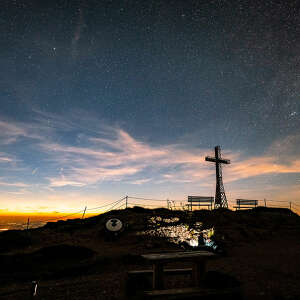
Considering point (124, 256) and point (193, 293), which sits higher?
point (193, 293)

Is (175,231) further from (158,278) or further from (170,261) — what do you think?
(170,261)

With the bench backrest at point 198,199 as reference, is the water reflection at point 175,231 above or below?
below

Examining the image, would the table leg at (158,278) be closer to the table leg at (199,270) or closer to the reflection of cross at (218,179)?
the table leg at (199,270)

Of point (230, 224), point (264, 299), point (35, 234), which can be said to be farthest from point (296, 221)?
point (35, 234)

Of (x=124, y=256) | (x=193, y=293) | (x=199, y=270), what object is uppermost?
(x=199, y=270)

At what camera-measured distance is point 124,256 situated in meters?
11.4

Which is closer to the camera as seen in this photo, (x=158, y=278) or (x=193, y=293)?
(x=193, y=293)

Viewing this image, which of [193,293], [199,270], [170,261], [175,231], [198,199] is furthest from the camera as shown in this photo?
[198,199]

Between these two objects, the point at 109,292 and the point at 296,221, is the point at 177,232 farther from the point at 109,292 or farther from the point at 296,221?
the point at 296,221

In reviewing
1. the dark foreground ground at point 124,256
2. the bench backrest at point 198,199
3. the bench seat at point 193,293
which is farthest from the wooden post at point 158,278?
the bench backrest at point 198,199

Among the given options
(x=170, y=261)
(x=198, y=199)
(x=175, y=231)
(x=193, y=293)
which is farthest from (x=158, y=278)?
(x=198, y=199)

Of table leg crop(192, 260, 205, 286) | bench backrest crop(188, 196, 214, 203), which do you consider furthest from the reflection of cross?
table leg crop(192, 260, 205, 286)

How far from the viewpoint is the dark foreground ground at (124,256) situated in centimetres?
716

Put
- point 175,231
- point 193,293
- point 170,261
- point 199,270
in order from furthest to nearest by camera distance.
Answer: point 175,231, point 199,270, point 170,261, point 193,293
